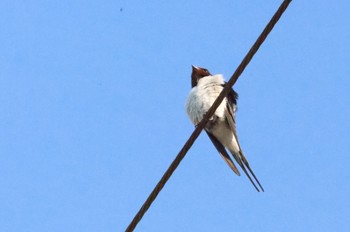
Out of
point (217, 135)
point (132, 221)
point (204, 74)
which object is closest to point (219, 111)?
point (217, 135)

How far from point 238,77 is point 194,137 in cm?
40

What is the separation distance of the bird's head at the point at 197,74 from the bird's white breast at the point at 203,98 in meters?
0.26

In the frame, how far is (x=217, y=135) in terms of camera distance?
6996 millimetres

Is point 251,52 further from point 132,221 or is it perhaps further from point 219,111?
point 219,111

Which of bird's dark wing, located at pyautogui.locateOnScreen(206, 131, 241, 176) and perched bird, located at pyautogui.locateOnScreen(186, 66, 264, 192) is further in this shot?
perched bird, located at pyautogui.locateOnScreen(186, 66, 264, 192)

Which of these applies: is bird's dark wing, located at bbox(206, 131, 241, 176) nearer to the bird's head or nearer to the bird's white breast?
the bird's white breast

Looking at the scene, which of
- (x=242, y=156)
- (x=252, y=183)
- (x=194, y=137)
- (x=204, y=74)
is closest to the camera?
(x=194, y=137)

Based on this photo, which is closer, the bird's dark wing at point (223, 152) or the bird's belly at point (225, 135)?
the bird's dark wing at point (223, 152)

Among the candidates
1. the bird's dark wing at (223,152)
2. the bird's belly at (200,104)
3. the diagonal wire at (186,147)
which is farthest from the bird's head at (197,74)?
the diagonal wire at (186,147)

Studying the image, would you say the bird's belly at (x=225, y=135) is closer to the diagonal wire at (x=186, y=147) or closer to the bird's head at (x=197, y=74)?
the bird's head at (x=197, y=74)

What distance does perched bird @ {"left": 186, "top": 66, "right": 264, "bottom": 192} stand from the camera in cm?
682

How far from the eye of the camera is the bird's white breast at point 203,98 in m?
6.82

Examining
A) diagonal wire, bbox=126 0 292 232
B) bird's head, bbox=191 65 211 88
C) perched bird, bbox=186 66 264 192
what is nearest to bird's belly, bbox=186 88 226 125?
perched bird, bbox=186 66 264 192

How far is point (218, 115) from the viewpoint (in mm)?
A: 6820
